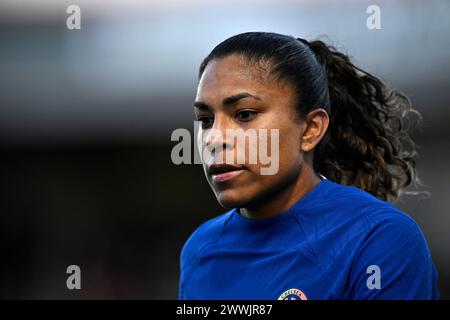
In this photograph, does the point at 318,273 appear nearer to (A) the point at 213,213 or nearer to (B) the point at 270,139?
(B) the point at 270,139

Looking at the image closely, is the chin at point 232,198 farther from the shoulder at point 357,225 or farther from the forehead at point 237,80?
the forehead at point 237,80

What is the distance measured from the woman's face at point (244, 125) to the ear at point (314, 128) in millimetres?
57

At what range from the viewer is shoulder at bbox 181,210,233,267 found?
244 centimetres

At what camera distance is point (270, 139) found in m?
2.10

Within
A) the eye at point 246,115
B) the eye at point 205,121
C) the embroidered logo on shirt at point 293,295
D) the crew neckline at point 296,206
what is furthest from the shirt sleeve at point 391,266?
the eye at point 205,121

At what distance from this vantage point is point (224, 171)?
6.95ft

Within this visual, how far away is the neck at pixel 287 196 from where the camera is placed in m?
2.21

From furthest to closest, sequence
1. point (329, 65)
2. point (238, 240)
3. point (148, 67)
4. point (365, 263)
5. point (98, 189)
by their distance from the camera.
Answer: point (98, 189), point (148, 67), point (329, 65), point (238, 240), point (365, 263)

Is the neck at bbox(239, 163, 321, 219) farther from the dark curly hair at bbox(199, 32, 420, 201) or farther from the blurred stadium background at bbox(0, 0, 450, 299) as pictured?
the blurred stadium background at bbox(0, 0, 450, 299)

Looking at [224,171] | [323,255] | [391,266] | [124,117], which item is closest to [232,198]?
[224,171]

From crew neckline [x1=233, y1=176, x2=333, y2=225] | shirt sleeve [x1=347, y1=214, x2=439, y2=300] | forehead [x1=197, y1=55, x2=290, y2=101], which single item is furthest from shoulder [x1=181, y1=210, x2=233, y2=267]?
shirt sleeve [x1=347, y1=214, x2=439, y2=300]

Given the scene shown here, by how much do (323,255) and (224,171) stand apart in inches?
16.6

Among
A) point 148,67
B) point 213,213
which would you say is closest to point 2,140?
point 148,67

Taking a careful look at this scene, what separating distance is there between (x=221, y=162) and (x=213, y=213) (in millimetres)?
5977
